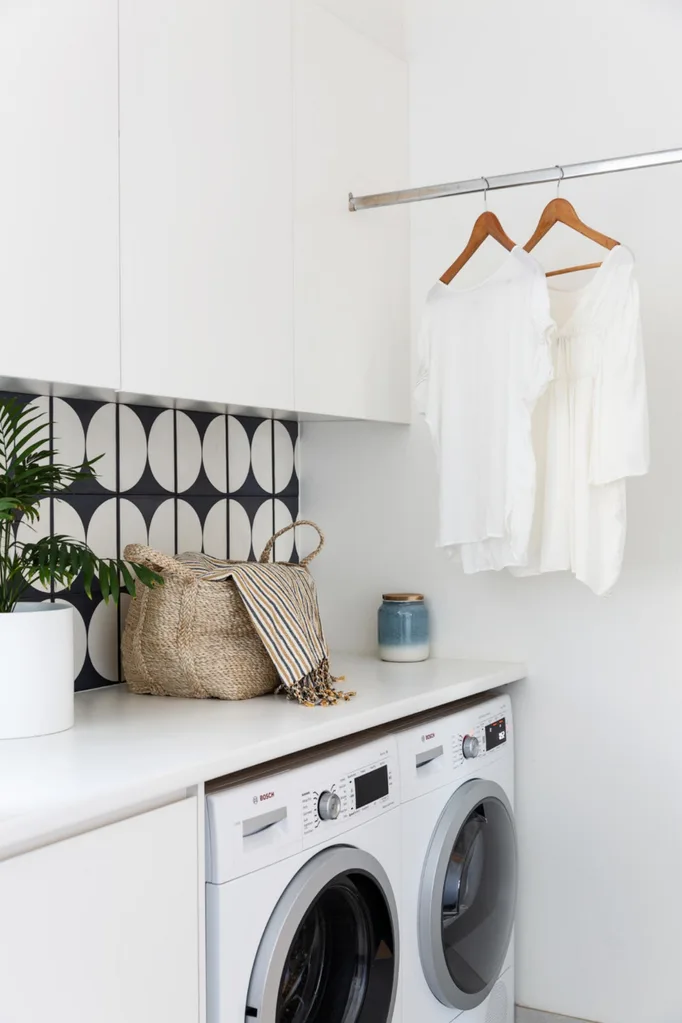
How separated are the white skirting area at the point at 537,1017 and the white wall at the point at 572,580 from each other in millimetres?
21

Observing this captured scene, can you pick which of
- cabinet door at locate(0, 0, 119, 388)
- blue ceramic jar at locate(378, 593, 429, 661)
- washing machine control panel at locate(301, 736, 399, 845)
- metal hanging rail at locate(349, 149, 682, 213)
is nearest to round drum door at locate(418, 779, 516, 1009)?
washing machine control panel at locate(301, 736, 399, 845)

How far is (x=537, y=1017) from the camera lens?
246 cm

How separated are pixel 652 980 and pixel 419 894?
2.30 ft

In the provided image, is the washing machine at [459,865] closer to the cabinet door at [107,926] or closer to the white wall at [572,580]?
the white wall at [572,580]

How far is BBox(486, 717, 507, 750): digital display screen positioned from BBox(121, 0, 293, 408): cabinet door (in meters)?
0.85

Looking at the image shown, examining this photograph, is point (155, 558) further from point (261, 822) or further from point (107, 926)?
point (107, 926)

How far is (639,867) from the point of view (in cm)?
235

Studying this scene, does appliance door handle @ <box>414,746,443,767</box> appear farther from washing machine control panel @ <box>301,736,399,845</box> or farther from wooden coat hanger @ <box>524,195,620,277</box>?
wooden coat hanger @ <box>524,195,620,277</box>

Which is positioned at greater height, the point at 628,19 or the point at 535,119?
the point at 628,19

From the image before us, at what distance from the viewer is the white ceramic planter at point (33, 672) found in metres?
1.57

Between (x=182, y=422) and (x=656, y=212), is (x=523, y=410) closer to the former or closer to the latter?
(x=656, y=212)

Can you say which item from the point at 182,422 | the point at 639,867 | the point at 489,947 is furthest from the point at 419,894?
the point at 182,422

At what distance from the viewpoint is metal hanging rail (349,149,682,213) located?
198cm

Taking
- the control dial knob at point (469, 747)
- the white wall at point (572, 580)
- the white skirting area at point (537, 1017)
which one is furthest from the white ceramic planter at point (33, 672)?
the white skirting area at point (537, 1017)
